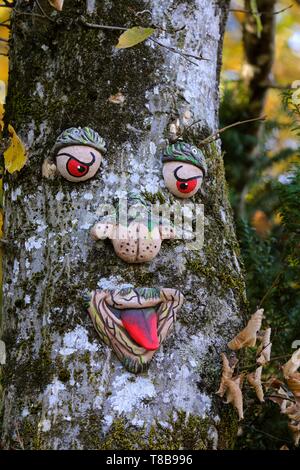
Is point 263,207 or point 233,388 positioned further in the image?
point 263,207

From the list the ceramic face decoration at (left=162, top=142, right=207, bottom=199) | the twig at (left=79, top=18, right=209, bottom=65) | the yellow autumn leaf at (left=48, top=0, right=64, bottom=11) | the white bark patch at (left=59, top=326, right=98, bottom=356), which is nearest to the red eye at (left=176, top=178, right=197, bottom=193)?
the ceramic face decoration at (left=162, top=142, right=207, bottom=199)

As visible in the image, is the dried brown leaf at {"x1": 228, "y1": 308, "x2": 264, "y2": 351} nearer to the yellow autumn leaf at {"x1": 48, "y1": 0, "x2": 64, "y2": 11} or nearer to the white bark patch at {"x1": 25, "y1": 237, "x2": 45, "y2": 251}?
the white bark patch at {"x1": 25, "y1": 237, "x2": 45, "y2": 251}

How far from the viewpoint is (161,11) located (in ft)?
6.71

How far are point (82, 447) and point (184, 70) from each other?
1.08 meters

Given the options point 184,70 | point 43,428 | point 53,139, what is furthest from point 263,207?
point 43,428

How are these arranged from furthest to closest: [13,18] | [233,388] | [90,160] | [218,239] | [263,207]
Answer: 1. [263,207]
2. [13,18]
3. [218,239]
4. [90,160]
5. [233,388]

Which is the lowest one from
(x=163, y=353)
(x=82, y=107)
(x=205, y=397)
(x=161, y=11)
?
(x=205, y=397)

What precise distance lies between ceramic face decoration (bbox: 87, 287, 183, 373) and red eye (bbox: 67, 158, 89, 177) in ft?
1.05

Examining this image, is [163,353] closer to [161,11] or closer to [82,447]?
[82,447]

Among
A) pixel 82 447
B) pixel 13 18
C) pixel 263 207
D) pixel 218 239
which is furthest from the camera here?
pixel 263 207

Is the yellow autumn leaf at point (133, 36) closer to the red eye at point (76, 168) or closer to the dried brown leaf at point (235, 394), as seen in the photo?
→ the red eye at point (76, 168)

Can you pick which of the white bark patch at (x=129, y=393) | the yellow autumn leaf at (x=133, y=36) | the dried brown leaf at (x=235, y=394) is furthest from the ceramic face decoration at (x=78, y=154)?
the dried brown leaf at (x=235, y=394)

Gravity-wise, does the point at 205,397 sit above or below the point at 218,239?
below

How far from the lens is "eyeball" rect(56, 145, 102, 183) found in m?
1.83
